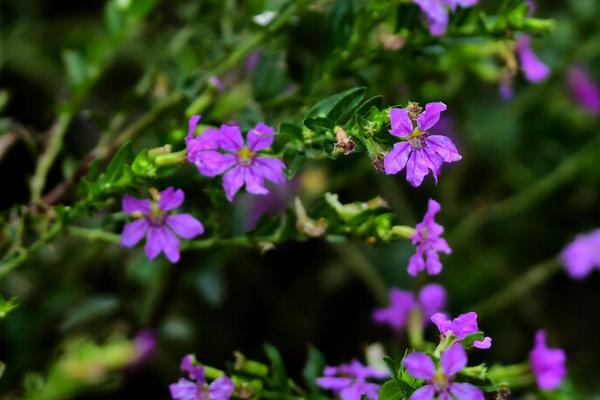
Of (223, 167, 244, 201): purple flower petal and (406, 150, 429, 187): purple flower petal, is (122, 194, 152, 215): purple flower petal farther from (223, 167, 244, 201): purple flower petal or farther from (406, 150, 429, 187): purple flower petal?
(406, 150, 429, 187): purple flower petal

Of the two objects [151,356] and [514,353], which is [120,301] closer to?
[151,356]

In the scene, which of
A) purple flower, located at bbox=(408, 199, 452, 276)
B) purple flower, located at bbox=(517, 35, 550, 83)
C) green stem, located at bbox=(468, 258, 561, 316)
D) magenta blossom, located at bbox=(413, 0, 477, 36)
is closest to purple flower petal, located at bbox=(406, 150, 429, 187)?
purple flower, located at bbox=(408, 199, 452, 276)

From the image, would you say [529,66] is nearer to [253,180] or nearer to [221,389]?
[253,180]

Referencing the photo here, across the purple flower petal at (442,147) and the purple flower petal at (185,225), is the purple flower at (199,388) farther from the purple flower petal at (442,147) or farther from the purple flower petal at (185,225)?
the purple flower petal at (442,147)

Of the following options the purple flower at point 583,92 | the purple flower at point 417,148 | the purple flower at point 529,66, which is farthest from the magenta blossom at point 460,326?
the purple flower at point 583,92

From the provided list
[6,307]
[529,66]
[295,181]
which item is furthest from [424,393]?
[295,181]
